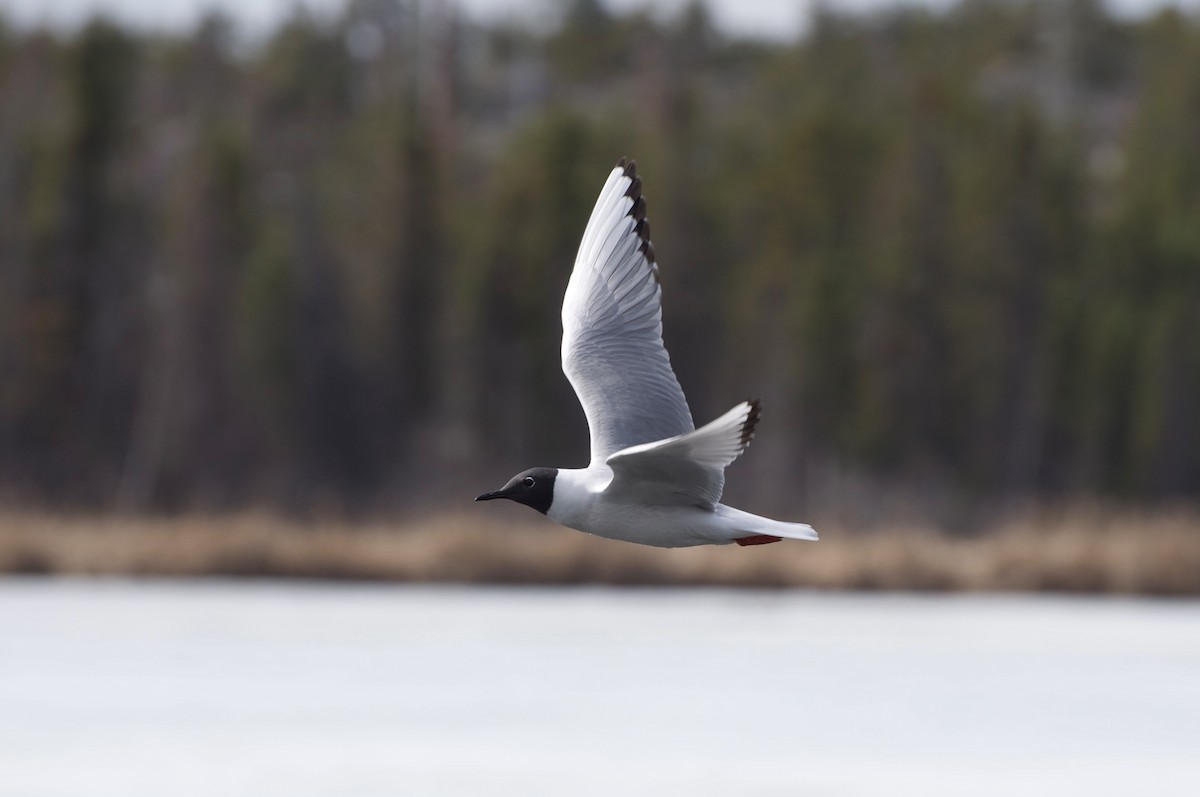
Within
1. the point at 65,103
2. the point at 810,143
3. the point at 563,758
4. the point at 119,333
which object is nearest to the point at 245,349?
the point at 119,333

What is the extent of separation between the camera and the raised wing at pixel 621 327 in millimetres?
8109

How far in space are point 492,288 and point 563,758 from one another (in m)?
22.3

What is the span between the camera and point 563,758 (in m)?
15.1

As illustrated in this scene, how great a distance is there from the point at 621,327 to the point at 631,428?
575 millimetres

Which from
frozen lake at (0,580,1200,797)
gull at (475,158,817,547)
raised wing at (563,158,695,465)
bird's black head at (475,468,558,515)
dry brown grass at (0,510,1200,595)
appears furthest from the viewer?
dry brown grass at (0,510,1200,595)

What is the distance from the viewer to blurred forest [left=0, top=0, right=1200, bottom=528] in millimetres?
35250

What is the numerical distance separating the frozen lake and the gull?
622 cm

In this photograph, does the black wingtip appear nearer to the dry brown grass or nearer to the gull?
the gull

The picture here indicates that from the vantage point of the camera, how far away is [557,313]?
36.1 m

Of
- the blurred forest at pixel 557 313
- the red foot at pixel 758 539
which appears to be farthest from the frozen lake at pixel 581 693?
the blurred forest at pixel 557 313

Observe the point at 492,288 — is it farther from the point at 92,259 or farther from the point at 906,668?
the point at 906,668

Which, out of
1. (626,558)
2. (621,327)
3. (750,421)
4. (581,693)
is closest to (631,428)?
(621,327)

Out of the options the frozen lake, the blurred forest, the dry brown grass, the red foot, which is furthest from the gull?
the blurred forest

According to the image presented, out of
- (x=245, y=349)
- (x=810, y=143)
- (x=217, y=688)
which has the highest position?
(x=810, y=143)
